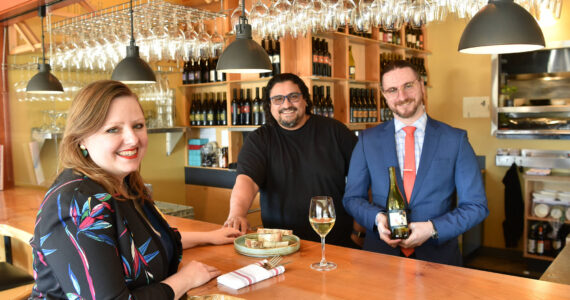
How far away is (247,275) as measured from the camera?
5.18 feet

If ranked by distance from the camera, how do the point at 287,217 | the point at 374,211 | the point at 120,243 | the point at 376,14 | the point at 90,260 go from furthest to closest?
1. the point at 376,14
2. the point at 287,217
3. the point at 374,211
4. the point at 120,243
5. the point at 90,260

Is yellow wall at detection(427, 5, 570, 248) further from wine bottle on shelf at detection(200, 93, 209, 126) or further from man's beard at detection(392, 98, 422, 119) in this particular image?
man's beard at detection(392, 98, 422, 119)

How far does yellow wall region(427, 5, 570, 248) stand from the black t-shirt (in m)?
3.61

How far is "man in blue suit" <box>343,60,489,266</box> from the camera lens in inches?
87.0

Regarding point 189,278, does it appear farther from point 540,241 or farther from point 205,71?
point 540,241

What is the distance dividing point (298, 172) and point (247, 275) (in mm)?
1282

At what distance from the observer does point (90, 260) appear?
1298 mm

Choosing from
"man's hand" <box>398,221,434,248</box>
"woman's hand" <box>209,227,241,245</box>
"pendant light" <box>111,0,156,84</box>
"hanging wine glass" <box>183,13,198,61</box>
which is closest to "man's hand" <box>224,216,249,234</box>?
"woman's hand" <box>209,227,241,245</box>

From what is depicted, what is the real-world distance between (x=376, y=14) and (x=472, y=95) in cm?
358

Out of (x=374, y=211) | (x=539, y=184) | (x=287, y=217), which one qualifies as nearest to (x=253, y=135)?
(x=287, y=217)

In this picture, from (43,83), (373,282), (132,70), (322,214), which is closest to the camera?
(373,282)

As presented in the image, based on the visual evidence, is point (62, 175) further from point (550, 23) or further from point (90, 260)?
point (550, 23)

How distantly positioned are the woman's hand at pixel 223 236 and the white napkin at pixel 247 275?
1.35 feet

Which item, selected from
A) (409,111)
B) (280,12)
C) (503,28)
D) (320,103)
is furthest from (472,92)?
(503,28)
